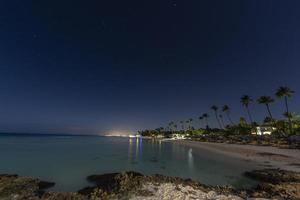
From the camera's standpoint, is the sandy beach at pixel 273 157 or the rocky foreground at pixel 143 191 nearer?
the rocky foreground at pixel 143 191

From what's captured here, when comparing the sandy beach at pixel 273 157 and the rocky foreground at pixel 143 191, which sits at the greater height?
the sandy beach at pixel 273 157

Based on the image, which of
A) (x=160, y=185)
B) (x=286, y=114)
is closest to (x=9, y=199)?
(x=160, y=185)

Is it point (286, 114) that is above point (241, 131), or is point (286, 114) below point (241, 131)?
above

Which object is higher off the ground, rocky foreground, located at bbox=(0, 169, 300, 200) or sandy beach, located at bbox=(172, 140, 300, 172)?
sandy beach, located at bbox=(172, 140, 300, 172)

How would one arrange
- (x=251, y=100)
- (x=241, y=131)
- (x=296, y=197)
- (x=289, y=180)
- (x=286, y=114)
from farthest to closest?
(x=241, y=131)
(x=251, y=100)
(x=286, y=114)
(x=289, y=180)
(x=296, y=197)

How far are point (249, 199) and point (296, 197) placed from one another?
2.87 metres

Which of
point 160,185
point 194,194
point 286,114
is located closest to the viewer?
point 194,194

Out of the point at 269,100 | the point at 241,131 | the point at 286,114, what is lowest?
the point at 241,131

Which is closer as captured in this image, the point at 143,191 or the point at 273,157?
the point at 143,191

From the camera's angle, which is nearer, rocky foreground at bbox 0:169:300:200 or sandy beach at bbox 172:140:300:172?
rocky foreground at bbox 0:169:300:200

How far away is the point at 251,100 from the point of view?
85.1 m

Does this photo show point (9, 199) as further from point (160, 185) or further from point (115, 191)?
point (160, 185)

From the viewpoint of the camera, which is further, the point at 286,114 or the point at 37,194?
the point at 286,114

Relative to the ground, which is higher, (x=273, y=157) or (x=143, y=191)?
(x=273, y=157)
